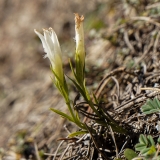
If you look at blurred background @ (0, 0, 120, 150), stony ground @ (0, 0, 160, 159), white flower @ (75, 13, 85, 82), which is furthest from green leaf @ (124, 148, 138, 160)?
blurred background @ (0, 0, 120, 150)

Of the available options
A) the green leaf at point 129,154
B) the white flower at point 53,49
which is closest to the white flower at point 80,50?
the white flower at point 53,49

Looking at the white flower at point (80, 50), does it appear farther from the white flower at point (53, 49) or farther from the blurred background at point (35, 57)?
the blurred background at point (35, 57)

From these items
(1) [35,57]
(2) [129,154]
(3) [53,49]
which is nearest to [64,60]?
(1) [35,57]

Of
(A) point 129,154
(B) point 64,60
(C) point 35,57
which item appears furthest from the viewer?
(C) point 35,57

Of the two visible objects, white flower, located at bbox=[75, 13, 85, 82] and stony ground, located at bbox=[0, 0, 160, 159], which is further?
stony ground, located at bbox=[0, 0, 160, 159]

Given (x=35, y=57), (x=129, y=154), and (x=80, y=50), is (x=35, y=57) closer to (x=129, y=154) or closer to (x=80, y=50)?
(x=80, y=50)

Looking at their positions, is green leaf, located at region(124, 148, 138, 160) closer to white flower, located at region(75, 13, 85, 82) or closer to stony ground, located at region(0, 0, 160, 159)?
stony ground, located at region(0, 0, 160, 159)

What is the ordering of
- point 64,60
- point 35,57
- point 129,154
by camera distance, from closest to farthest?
point 129,154 < point 64,60 < point 35,57

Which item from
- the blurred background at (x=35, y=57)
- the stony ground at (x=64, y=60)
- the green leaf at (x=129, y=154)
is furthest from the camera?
the blurred background at (x=35, y=57)
